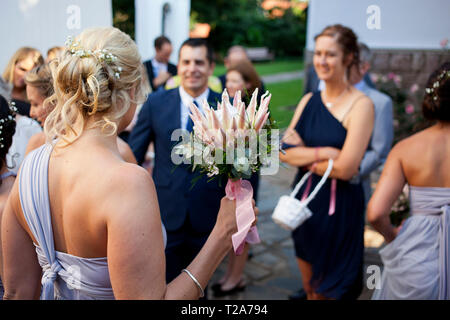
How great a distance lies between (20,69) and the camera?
3961 millimetres

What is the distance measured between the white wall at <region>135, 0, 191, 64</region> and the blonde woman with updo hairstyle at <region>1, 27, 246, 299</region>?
252 inches

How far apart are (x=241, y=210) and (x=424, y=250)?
150cm

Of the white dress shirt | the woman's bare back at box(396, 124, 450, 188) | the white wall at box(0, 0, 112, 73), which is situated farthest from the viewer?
the white wall at box(0, 0, 112, 73)

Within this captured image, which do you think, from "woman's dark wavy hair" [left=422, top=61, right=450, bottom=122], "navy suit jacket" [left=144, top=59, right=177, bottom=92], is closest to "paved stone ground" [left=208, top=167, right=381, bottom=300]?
"woman's dark wavy hair" [left=422, top=61, right=450, bottom=122]

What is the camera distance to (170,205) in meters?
3.26

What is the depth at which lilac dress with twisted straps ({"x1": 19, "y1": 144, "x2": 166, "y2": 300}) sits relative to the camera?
1.68 metres

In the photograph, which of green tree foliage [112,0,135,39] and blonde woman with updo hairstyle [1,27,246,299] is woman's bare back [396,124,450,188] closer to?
blonde woman with updo hairstyle [1,27,246,299]

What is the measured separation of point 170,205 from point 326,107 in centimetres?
151

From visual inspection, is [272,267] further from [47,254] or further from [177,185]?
[47,254]

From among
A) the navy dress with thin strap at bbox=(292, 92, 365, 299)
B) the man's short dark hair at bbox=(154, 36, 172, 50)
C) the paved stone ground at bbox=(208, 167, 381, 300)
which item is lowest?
the paved stone ground at bbox=(208, 167, 381, 300)

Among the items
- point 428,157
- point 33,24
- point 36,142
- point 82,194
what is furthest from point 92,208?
point 33,24

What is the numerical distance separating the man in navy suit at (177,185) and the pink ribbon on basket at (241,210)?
129 cm

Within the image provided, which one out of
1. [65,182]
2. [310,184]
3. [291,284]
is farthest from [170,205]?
[291,284]
